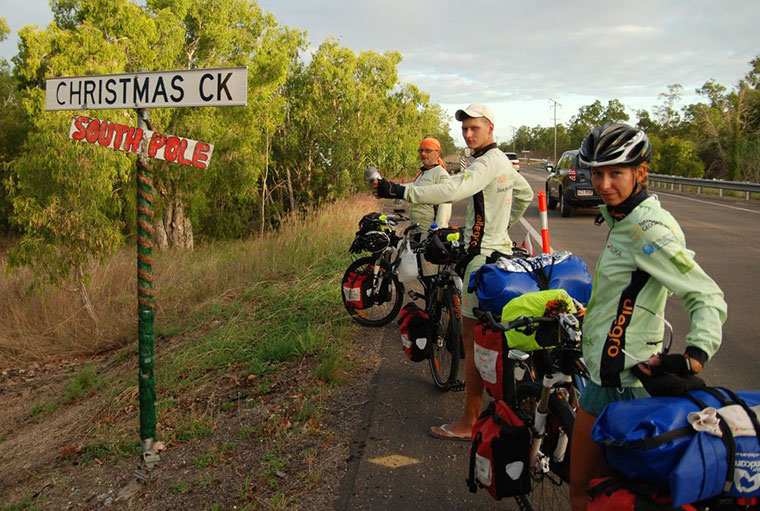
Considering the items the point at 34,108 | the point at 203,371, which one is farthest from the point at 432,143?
the point at 34,108

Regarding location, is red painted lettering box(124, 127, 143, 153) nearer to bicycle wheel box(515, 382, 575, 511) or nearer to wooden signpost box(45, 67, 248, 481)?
wooden signpost box(45, 67, 248, 481)

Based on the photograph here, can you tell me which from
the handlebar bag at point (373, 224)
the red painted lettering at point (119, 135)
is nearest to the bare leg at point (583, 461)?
the red painted lettering at point (119, 135)

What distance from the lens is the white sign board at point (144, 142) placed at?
3.93 meters

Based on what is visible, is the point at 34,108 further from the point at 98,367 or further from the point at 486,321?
the point at 486,321

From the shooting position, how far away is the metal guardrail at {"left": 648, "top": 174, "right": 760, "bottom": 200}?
22.5 m

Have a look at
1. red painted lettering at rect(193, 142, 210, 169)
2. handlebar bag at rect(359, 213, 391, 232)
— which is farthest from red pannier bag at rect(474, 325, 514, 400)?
handlebar bag at rect(359, 213, 391, 232)

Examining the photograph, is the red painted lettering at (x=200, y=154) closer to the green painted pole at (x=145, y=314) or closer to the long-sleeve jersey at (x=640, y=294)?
the green painted pole at (x=145, y=314)

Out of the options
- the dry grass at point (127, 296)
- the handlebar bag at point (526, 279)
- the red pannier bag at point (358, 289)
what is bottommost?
the dry grass at point (127, 296)

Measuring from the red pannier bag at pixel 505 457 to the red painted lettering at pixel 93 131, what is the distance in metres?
2.97

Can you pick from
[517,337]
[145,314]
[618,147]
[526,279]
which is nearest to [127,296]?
[145,314]

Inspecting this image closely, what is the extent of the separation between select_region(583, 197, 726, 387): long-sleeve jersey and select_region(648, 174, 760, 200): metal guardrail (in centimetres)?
2300

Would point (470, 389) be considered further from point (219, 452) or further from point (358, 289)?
point (358, 289)

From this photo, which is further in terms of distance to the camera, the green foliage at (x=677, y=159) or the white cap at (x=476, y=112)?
the green foliage at (x=677, y=159)

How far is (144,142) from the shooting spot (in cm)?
394
